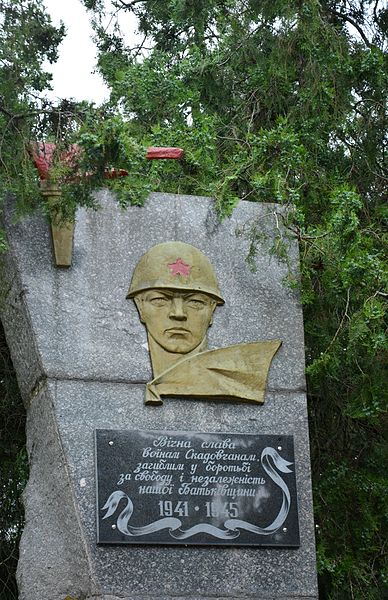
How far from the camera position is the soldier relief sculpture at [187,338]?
299 inches

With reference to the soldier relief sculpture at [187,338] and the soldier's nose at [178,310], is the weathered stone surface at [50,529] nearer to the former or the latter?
the soldier relief sculpture at [187,338]

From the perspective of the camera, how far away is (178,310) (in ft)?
25.3

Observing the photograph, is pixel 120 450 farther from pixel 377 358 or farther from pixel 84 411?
pixel 377 358

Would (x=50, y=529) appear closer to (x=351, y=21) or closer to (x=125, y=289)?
(x=125, y=289)

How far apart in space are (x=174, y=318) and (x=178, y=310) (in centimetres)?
5

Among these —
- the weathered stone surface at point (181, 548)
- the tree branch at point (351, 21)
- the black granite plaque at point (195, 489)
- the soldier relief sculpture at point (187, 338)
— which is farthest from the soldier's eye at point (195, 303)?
the tree branch at point (351, 21)

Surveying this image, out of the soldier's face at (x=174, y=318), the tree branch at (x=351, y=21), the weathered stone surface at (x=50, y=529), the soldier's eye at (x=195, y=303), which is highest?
the tree branch at (x=351, y=21)

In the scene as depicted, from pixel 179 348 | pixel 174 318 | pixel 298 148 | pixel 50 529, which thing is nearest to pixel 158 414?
pixel 179 348

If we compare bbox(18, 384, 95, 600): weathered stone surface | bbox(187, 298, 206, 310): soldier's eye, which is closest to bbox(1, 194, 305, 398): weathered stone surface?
A: bbox(187, 298, 206, 310): soldier's eye

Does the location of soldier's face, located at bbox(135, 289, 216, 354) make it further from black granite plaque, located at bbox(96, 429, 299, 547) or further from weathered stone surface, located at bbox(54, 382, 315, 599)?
black granite plaque, located at bbox(96, 429, 299, 547)

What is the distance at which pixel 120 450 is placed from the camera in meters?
7.34

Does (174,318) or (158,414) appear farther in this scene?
(174,318)

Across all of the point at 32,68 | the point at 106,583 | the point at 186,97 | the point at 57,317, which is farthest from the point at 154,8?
the point at 106,583

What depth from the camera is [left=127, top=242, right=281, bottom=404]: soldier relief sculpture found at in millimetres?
7598
